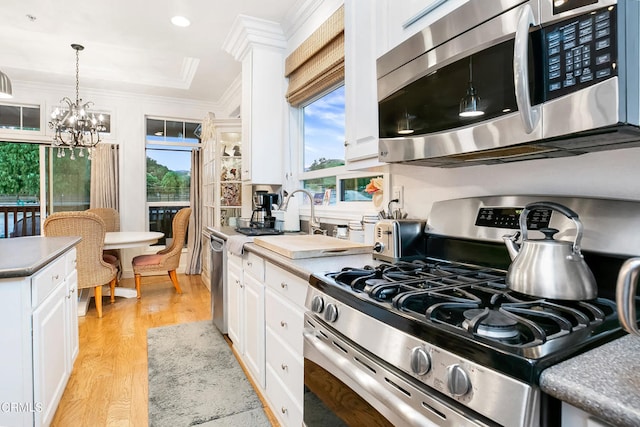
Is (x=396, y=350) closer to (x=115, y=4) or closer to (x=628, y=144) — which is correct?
(x=628, y=144)

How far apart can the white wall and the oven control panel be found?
93 millimetres

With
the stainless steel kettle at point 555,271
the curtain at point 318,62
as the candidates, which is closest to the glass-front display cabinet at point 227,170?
the curtain at point 318,62

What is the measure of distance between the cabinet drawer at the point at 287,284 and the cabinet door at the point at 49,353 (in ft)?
3.40

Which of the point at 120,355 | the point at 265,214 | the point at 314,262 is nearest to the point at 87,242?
the point at 120,355

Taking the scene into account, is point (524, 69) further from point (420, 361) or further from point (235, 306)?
point (235, 306)

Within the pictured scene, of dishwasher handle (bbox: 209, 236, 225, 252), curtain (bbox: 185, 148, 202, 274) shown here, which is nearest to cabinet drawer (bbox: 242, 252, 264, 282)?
dishwasher handle (bbox: 209, 236, 225, 252)

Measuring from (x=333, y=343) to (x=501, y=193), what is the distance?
83 cm

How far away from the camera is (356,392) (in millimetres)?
1035

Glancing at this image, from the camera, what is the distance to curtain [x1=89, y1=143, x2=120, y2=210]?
5027mm

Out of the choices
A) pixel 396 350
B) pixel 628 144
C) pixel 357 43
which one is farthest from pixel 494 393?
pixel 357 43

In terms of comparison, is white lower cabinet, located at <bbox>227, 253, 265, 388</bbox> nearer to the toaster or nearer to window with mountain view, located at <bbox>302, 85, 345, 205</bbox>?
the toaster

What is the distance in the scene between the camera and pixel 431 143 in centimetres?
126

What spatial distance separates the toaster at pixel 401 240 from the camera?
1.57m

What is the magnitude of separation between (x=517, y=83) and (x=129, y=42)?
4004 mm
